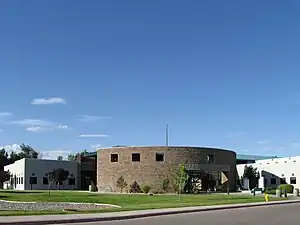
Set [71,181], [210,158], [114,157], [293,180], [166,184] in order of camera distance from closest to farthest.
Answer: [166,184] < [210,158] < [114,157] < [293,180] < [71,181]

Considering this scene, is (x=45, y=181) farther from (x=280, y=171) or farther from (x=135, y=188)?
(x=280, y=171)

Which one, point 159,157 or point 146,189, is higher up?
point 159,157

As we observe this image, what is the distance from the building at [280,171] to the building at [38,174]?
97.6 feet

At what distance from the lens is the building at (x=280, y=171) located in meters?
83.3

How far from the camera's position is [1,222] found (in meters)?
19.7

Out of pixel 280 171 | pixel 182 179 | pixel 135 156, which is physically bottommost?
pixel 182 179

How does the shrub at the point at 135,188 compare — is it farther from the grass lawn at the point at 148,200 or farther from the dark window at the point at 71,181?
the dark window at the point at 71,181

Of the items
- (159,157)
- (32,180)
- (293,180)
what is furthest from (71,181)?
(293,180)

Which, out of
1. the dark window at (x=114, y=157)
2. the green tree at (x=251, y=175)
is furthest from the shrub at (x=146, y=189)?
the green tree at (x=251, y=175)

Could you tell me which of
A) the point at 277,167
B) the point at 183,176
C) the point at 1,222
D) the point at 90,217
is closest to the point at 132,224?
the point at 90,217

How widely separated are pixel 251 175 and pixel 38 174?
1412 inches

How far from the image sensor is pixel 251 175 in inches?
3526

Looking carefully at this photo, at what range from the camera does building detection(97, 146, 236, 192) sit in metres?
70.9

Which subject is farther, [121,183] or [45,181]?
[45,181]
